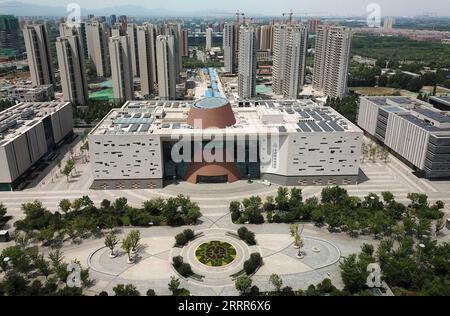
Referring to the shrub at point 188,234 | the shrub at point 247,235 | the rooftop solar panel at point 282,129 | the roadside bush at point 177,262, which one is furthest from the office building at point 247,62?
the roadside bush at point 177,262

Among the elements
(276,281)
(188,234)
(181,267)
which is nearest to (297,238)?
(276,281)

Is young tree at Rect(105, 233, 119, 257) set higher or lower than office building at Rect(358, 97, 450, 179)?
lower

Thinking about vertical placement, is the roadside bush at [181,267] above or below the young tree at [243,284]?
below

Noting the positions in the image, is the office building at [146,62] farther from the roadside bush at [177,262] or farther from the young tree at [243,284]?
the young tree at [243,284]

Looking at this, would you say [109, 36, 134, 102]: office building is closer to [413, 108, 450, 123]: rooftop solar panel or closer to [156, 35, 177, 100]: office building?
[156, 35, 177, 100]: office building

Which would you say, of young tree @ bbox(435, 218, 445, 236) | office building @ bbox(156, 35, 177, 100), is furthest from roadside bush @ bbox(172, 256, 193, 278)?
office building @ bbox(156, 35, 177, 100)

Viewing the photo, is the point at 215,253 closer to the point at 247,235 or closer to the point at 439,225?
the point at 247,235

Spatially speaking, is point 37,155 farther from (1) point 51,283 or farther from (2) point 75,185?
(1) point 51,283
